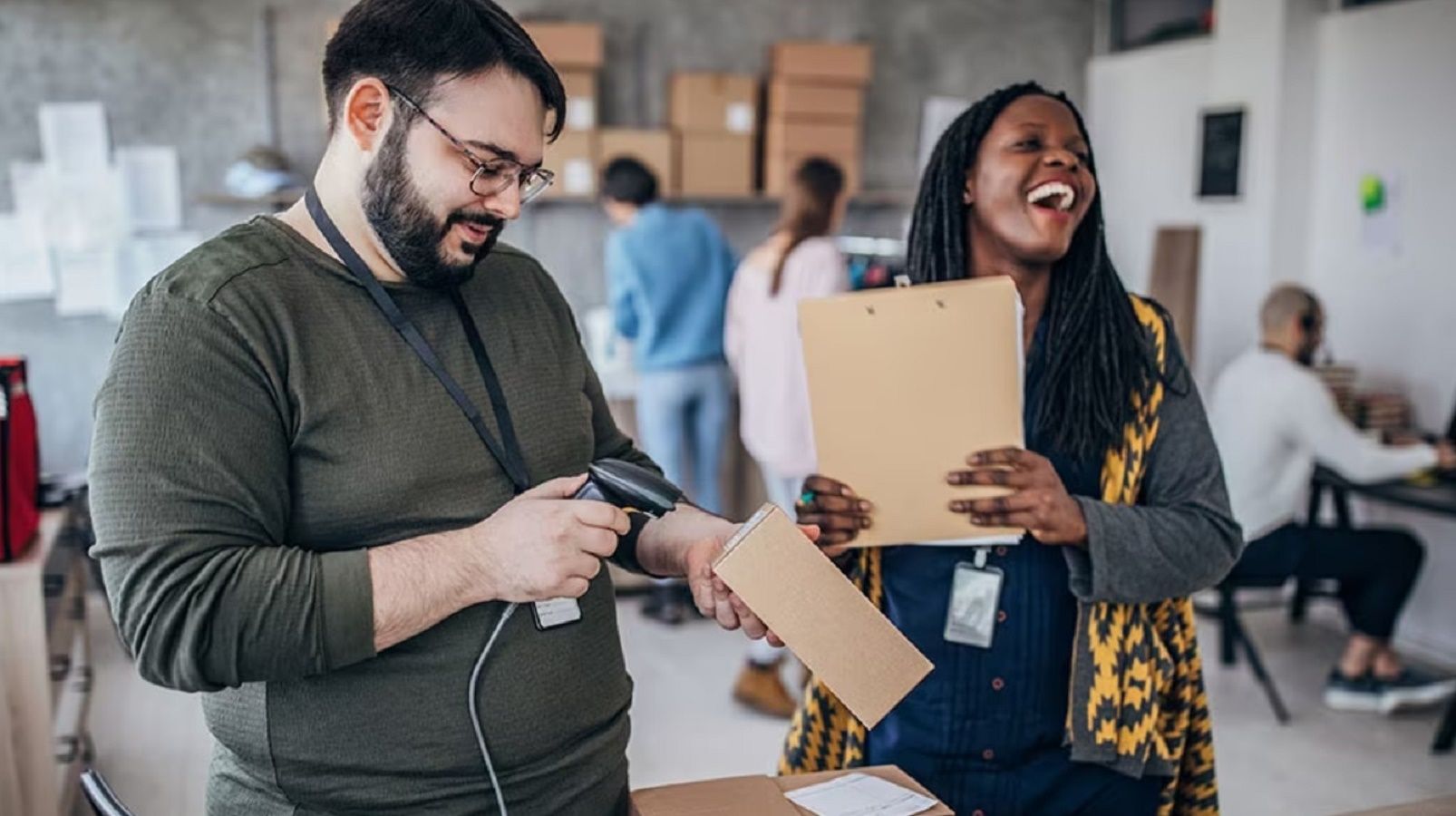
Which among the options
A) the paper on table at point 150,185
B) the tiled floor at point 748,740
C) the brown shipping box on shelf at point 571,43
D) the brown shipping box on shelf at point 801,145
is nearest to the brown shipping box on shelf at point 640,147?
the brown shipping box on shelf at point 571,43

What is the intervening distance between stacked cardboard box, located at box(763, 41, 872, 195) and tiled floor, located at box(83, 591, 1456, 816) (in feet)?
7.63

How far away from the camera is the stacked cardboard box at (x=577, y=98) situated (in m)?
5.27

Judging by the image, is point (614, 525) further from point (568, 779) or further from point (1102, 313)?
point (1102, 313)

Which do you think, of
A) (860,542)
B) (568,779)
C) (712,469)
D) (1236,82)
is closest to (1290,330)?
(1236,82)

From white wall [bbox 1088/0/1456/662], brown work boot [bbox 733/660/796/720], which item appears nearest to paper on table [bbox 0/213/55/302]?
brown work boot [bbox 733/660/796/720]

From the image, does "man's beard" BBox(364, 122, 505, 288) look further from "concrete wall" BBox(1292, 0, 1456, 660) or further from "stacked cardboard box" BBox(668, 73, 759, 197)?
"stacked cardboard box" BBox(668, 73, 759, 197)

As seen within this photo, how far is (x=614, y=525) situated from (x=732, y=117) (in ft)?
15.2

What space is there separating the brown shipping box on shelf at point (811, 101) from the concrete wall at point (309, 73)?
287 mm

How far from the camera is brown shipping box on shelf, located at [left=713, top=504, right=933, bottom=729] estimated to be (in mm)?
1210

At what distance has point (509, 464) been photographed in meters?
1.25

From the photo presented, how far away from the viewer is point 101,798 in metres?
1.24

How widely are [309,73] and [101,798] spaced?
454 centimetres

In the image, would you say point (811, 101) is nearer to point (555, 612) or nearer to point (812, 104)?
point (812, 104)

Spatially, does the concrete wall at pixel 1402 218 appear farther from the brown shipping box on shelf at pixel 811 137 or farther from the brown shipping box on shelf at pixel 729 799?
the brown shipping box on shelf at pixel 729 799
